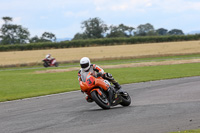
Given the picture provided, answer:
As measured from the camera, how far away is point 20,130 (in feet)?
24.7

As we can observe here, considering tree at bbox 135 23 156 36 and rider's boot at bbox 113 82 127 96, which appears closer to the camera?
rider's boot at bbox 113 82 127 96

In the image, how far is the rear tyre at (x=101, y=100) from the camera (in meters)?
9.54

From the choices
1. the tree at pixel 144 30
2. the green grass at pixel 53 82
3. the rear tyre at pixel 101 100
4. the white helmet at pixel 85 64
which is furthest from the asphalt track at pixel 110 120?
the tree at pixel 144 30

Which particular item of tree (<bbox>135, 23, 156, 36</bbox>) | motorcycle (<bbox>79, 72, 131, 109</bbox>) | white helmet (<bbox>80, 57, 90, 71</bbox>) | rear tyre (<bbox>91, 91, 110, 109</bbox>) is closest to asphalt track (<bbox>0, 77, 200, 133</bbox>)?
rear tyre (<bbox>91, 91, 110, 109</bbox>)

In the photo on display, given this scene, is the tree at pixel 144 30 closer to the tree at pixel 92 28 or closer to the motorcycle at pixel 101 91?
the tree at pixel 92 28

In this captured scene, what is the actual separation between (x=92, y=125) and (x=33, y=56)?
5174cm

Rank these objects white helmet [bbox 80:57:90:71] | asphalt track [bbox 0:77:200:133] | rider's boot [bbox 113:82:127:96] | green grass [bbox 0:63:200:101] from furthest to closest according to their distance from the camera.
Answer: green grass [bbox 0:63:200:101] → rider's boot [bbox 113:82:127:96] → white helmet [bbox 80:57:90:71] → asphalt track [bbox 0:77:200:133]

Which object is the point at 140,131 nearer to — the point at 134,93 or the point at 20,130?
the point at 20,130

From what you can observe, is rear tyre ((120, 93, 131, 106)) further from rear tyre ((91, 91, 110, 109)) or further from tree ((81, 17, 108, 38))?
tree ((81, 17, 108, 38))

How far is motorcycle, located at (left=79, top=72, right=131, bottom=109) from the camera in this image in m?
9.63

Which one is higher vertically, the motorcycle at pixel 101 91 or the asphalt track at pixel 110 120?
the motorcycle at pixel 101 91

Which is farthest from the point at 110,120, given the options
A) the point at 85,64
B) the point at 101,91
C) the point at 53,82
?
the point at 53,82

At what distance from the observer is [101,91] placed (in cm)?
987

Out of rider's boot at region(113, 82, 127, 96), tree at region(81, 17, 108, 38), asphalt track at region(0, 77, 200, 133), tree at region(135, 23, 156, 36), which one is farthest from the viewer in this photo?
tree at region(135, 23, 156, 36)
